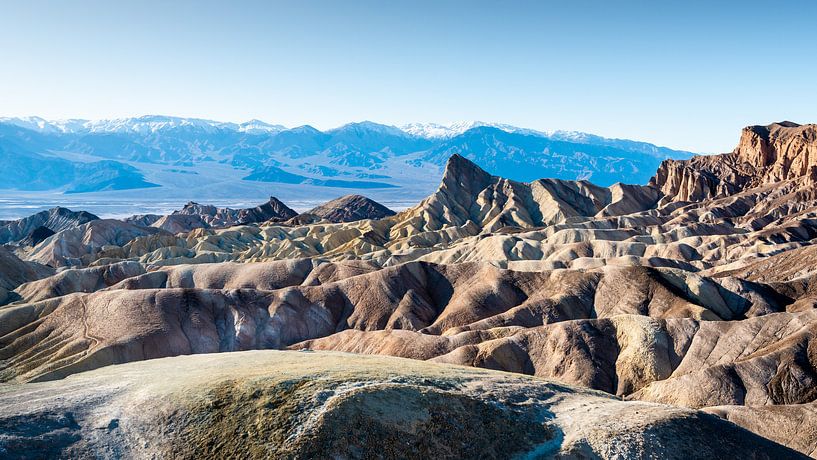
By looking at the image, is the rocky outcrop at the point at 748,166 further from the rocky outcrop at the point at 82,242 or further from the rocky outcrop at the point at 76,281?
the rocky outcrop at the point at 82,242

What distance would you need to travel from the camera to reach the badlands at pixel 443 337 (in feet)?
92.7

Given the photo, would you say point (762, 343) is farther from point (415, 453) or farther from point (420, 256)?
point (420, 256)

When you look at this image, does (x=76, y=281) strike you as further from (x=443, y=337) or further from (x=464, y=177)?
(x=464, y=177)

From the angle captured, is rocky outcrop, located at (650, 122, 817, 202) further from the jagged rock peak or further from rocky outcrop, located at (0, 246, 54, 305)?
rocky outcrop, located at (0, 246, 54, 305)

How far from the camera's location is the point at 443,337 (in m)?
62.5

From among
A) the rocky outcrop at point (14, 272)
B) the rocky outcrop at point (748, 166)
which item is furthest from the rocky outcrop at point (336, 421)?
the rocky outcrop at point (748, 166)

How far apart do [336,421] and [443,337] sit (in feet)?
118

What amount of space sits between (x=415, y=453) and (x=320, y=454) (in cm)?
412

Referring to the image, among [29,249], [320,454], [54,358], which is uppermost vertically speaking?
[320,454]

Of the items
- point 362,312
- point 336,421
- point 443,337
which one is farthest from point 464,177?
point 336,421

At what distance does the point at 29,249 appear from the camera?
158m

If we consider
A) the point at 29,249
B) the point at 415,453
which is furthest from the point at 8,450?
the point at 29,249

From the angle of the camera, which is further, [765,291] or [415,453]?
[765,291]

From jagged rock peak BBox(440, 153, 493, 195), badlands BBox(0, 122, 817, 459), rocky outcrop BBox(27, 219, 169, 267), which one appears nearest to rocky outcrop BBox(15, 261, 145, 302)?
badlands BBox(0, 122, 817, 459)
